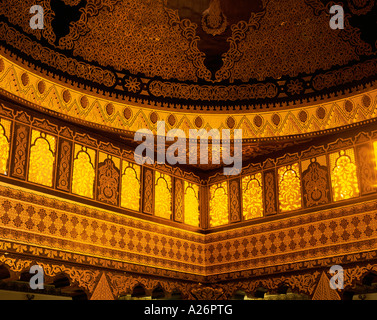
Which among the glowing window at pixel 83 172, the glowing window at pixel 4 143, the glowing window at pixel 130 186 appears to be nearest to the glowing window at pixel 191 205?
the glowing window at pixel 130 186

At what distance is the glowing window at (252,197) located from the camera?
8.87 metres

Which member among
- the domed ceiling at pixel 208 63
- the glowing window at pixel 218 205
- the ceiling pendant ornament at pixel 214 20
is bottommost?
the glowing window at pixel 218 205

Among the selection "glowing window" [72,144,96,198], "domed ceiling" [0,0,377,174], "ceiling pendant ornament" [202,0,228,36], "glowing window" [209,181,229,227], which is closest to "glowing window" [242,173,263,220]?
"glowing window" [209,181,229,227]

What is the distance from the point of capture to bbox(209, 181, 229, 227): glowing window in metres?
9.31

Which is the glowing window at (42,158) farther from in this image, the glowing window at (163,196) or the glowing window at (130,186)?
the glowing window at (163,196)

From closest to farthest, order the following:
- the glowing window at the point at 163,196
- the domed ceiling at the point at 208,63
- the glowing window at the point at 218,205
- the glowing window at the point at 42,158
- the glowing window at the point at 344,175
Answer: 1. the glowing window at the point at 42,158
2. the domed ceiling at the point at 208,63
3. the glowing window at the point at 344,175
4. the glowing window at the point at 163,196
5. the glowing window at the point at 218,205

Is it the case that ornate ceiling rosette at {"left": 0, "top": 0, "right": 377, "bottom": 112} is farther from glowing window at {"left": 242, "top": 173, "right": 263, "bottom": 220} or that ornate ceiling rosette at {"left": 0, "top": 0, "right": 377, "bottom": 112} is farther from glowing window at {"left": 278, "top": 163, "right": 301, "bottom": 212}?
glowing window at {"left": 242, "top": 173, "right": 263, "bottom": 220}

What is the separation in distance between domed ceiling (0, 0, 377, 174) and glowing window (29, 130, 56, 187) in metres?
0.45

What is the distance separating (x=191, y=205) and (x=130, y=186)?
1432mm

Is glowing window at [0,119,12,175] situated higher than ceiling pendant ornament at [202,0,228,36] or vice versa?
ceiling pendant ornament at [202,0,228,36]

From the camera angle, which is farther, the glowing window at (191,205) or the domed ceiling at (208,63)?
the glowing window at (191,205)

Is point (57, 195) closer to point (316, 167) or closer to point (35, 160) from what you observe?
point (35, 160)

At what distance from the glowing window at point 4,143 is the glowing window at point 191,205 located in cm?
346

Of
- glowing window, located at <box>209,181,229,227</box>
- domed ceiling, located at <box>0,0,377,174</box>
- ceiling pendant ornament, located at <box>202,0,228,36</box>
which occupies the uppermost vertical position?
ceiling pendant ornament, located at <box>202,0,228,36</box>
